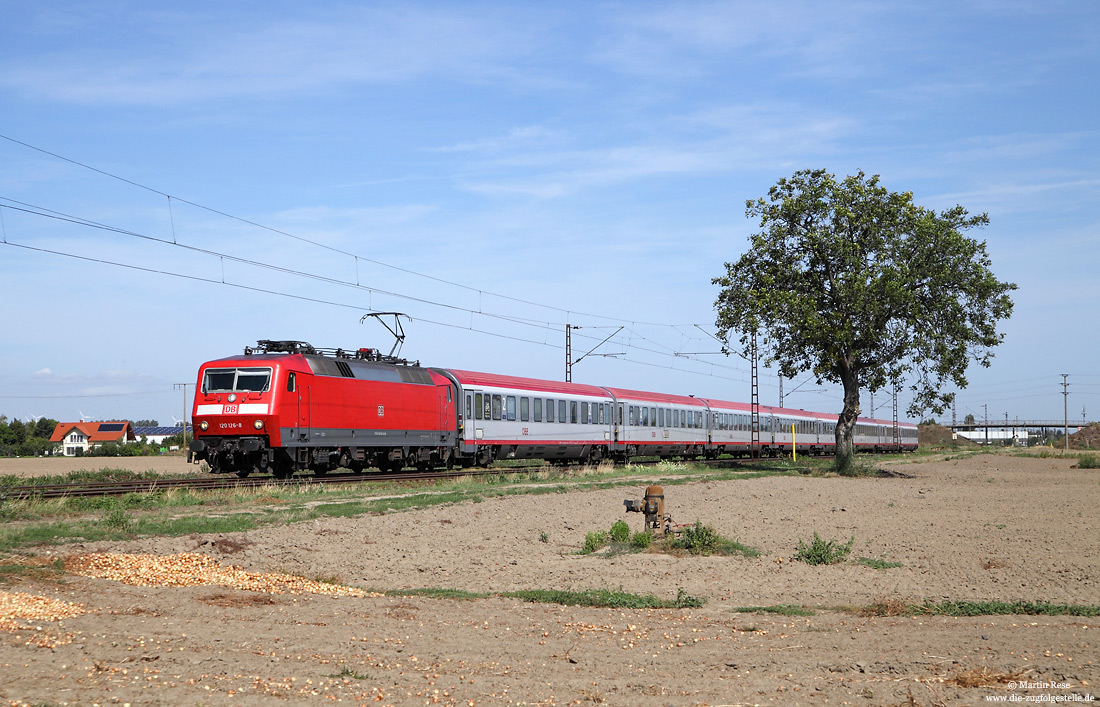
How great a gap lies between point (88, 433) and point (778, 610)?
147349 mm

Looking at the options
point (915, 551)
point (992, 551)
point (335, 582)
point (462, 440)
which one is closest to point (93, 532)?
point (335, 582)

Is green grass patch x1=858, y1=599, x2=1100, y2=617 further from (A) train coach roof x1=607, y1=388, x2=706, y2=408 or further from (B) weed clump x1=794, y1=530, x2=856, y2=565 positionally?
(A) train coach roof x1=607, y1=388, x2=706, y2=408

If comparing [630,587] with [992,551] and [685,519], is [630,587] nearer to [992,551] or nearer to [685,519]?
[992,551]

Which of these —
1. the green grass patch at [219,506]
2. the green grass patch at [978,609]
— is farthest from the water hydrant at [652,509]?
the green grass patch at [978,609]

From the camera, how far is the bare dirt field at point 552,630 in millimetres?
7625

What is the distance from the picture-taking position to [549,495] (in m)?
27.1

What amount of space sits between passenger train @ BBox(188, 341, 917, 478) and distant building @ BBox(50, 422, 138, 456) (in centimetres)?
10760

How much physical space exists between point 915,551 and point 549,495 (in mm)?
12282

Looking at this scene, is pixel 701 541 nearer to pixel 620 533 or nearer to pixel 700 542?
pixel 700 542

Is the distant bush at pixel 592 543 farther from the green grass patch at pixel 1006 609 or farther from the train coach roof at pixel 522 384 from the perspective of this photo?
the train coach roof at pixel 522 384

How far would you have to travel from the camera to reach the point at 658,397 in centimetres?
5431

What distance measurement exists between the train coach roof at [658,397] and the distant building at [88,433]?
10347 centimetres

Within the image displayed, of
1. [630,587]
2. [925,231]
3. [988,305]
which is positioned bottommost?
[630,587]

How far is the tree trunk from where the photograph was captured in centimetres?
4641
